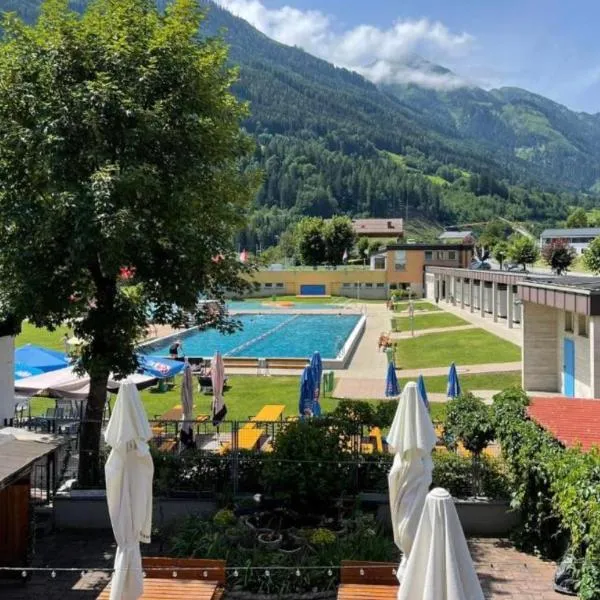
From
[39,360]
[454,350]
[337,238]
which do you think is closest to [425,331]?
[454,350]

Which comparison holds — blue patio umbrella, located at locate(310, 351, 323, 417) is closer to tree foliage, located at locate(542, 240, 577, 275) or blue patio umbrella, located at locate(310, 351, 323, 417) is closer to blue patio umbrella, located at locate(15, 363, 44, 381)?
blue patio umbrella, located at locate(15, 363, 44, 381)

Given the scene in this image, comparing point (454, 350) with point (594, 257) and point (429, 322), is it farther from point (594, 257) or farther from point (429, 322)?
point (594, 257)

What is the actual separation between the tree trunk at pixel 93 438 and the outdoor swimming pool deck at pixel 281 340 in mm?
14509

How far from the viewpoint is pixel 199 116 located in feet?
39.4

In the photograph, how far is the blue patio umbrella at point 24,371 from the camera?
15664mm

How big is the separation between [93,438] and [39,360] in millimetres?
5018

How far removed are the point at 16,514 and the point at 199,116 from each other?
727 cm

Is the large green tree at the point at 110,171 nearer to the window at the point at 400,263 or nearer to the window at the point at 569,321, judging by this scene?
the window at the point at 569,321

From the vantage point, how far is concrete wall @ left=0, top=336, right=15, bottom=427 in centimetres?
1501

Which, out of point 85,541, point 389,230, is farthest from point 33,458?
point 389,230

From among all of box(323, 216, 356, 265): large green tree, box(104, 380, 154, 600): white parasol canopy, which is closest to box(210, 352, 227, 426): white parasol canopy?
box(104, 380, 154, 600): white parasol canopy

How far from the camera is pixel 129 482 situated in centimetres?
764

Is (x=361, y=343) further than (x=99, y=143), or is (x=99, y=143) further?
(x=361, y=343)

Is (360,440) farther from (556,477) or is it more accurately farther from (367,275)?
(367,275)
